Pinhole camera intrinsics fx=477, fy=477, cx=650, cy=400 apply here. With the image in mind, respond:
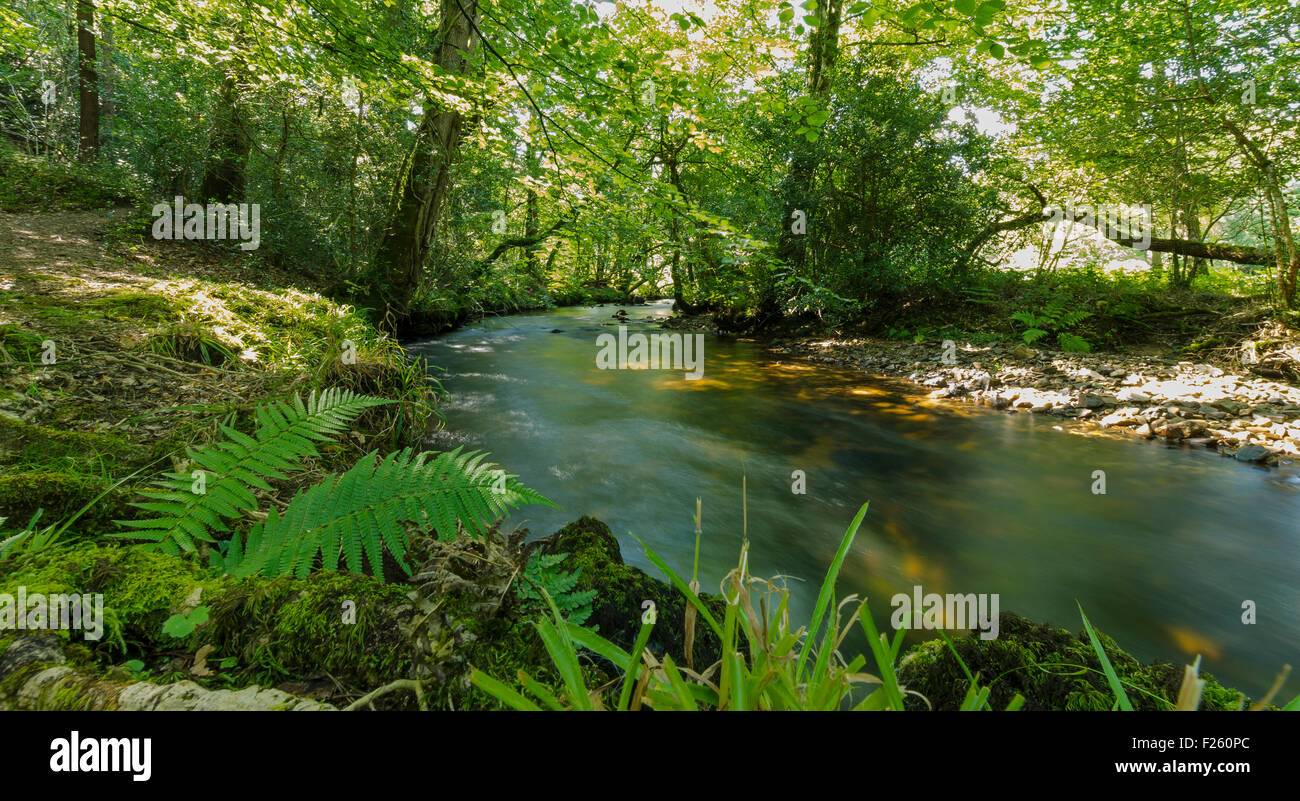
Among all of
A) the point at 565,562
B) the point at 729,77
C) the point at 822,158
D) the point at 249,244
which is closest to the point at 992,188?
the point at 822,158

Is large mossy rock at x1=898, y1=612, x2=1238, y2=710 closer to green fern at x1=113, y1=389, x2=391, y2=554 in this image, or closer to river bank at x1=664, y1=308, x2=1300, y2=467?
green fern at x1=113, y1=389, x2=391, y2=554

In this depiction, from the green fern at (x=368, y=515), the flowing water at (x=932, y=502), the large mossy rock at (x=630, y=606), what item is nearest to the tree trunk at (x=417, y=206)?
the flowing water at (x=932, y=502)

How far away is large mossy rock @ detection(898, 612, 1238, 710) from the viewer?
4.87 feet

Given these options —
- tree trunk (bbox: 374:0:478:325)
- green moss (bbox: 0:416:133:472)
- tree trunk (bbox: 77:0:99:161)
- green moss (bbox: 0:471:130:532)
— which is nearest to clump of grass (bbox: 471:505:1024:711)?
green moss (bbox: 0:471:130:532)

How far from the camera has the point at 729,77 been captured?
1711cm

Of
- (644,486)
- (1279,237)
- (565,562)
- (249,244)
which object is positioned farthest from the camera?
(249,244)

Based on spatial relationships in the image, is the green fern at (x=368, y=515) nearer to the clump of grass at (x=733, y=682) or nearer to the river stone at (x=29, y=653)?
the river stone at (x=29, y=653)

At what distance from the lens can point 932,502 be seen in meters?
4.72

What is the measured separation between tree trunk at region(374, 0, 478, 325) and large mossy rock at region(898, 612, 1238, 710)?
9.26m

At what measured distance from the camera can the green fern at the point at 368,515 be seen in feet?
4.54

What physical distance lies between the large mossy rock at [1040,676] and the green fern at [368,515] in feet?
4.67

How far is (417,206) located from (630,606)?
9.62m
